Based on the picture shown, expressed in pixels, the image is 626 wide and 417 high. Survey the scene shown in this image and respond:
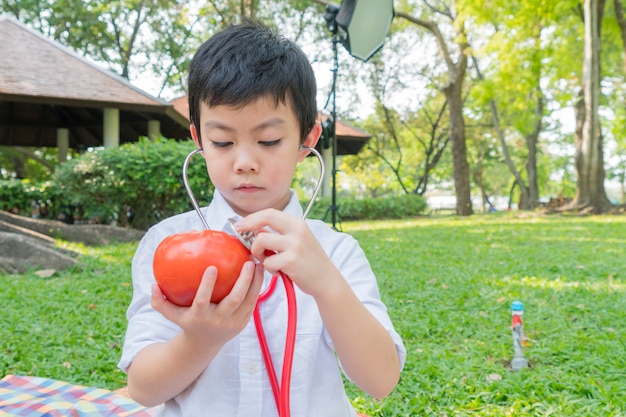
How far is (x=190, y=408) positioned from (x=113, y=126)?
10.4m

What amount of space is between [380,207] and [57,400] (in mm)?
14895

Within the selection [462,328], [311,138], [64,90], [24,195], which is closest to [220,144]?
[311,138]

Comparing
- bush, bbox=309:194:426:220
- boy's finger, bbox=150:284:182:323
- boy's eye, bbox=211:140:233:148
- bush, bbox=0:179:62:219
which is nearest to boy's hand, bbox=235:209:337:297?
boy's finger, bbox=150:284:182:323

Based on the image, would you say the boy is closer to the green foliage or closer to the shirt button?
the shirt button

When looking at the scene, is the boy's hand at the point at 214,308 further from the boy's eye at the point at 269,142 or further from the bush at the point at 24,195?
the bush at the point at 24,195

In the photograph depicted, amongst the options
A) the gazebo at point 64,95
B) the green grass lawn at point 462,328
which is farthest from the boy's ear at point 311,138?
the gazebo at point 64,95

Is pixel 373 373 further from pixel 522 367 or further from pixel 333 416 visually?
pixel 522 367

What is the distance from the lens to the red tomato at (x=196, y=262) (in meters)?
0.93

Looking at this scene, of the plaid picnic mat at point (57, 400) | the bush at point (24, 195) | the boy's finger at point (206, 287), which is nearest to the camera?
the boy's finger at point (206, 287)

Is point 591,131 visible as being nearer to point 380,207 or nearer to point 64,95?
point 380,207

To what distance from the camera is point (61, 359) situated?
3.02m

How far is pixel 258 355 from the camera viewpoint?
124 centimetres

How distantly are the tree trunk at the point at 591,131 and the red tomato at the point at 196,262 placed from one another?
1301cm

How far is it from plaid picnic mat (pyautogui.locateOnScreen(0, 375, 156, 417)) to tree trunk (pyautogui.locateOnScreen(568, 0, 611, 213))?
12.3 metres
